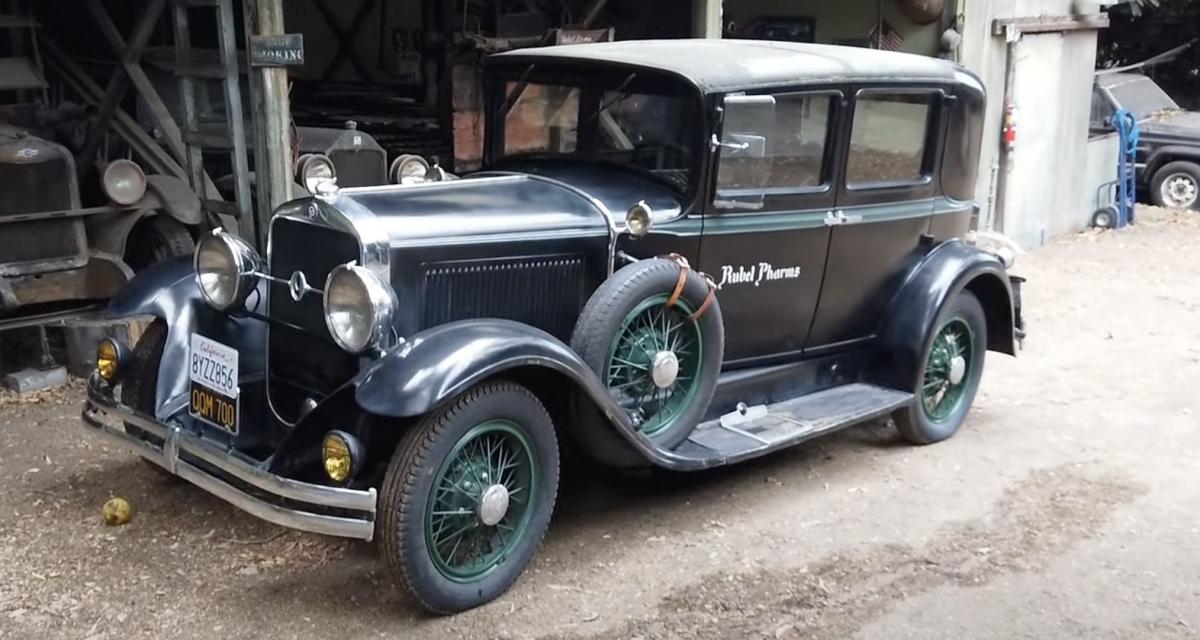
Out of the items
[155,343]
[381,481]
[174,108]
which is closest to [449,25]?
[174,108]

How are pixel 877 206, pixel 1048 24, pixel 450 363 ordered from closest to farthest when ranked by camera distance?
pixel 450 363 < pixel 877 206 < pixel 1048 24

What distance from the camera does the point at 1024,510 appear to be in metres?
4.66

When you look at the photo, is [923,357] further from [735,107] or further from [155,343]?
[155,343]

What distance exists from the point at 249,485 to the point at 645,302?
56.5 inches

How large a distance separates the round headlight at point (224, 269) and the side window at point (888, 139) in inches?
95.5

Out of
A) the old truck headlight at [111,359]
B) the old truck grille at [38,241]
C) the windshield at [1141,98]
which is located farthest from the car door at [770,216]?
the windshield at [1141,98]

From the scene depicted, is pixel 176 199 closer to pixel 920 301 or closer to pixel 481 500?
pixel 481 500

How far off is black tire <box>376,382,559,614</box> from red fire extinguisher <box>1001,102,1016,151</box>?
7174 millimetres

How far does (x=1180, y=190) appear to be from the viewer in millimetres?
12664

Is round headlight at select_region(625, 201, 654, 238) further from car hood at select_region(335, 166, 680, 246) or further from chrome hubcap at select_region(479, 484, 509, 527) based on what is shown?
chrome hubcap at select_region(479, 484, 509, 527)

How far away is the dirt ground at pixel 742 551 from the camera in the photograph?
3623 mm

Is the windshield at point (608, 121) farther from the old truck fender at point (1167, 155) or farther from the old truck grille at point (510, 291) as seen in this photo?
the old truck fender at point (1167, 155)

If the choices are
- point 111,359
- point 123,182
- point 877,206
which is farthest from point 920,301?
point 123,182

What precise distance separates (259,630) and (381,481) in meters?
0.57
